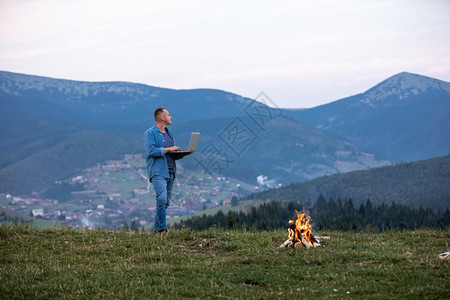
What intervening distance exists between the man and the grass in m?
0.75

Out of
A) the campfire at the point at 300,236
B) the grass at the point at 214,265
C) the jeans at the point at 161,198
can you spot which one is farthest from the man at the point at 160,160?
the campfire at the point at 300,236

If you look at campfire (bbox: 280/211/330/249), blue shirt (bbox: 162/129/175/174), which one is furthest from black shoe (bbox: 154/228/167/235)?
campfire (bbox: 280/211/330/249)

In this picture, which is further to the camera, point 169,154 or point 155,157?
point 169,154

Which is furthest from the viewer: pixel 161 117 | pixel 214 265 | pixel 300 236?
pixel 161 117

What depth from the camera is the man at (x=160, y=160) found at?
49.2 ft

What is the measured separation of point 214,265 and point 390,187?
7107 inches

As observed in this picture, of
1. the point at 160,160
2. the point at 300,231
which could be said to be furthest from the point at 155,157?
the point at 300,231

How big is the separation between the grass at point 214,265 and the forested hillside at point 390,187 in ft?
513

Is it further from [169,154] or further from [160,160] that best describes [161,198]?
[169,154]

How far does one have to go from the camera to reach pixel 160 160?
Answer: 1522 centimetres

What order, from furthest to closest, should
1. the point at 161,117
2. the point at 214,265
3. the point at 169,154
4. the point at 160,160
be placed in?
the point at 169,154 → the point at 161,117 → the point at 160,160 → the point at 214,265

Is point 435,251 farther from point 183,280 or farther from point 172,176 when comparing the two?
point 172,176

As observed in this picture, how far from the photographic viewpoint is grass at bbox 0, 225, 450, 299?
966cm

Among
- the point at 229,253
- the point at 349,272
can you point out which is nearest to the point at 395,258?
the point at 349,272
